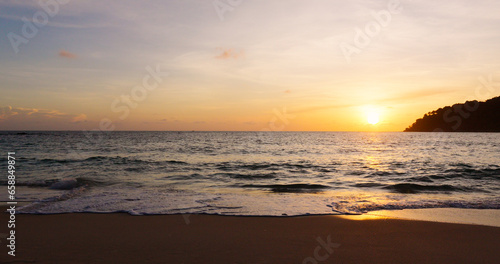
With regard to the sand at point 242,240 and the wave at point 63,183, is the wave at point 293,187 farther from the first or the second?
the wave at point 63,183

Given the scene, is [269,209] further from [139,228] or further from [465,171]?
[465,171]

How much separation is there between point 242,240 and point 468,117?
584ft

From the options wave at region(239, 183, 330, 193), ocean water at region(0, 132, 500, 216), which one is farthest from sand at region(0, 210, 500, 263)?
wave at region(239, 183, 330, 193)

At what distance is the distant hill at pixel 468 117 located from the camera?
137 metres

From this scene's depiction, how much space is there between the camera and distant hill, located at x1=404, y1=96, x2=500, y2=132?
137 metres

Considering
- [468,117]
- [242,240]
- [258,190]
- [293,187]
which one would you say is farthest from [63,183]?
[468,117]

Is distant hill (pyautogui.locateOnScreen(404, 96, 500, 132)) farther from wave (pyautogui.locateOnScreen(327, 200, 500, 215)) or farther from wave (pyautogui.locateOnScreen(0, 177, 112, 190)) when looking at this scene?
wave (pyautogui.locateOnScreen(0, 177, 112, 190))

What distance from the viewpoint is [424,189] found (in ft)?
54.7

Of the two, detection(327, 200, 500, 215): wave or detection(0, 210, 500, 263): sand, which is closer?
detection(0, 210, 500, 263): sand

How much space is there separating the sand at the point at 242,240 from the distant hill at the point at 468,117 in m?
161

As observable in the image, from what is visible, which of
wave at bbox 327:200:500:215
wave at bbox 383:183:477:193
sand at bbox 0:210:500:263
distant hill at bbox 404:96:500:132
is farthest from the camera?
distant hill at bbox 404:96:500:132

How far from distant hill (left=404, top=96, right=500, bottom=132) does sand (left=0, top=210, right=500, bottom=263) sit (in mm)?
160623

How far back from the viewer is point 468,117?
492 feet

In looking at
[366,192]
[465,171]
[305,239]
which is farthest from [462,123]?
[305,239]
